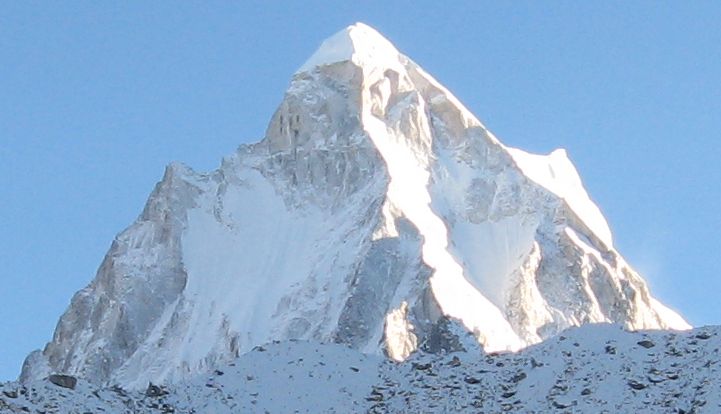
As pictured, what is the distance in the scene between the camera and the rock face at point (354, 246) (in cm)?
13825

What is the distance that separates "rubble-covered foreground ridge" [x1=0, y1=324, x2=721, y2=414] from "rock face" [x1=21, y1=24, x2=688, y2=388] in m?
75.5

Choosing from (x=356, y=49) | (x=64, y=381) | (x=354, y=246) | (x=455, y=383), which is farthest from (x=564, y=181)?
(x=64, y=381)

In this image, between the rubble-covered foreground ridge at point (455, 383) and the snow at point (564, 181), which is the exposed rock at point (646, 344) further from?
the snow at point (564, 181)

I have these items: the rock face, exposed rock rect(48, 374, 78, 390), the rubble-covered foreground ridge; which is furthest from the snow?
exposed rock rect(48, 374, 78, 390)

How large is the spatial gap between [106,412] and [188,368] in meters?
95.0

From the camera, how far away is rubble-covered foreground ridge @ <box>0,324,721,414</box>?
43.5 m

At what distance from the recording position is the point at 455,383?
154 feet

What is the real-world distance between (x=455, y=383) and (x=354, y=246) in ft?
330

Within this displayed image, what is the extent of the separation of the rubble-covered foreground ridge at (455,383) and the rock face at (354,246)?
75507mm

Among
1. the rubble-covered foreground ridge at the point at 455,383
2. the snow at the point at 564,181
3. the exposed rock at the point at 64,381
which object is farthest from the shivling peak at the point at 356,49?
the exposed rock at the point at 64,381

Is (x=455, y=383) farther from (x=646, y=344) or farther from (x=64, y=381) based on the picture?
(x=64, y=381)

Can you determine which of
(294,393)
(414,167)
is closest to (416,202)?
(414,167)

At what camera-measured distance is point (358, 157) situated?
16638 cm

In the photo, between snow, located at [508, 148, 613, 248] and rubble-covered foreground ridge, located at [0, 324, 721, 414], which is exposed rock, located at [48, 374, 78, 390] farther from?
snow, located at [508, 148, 613, 248]
